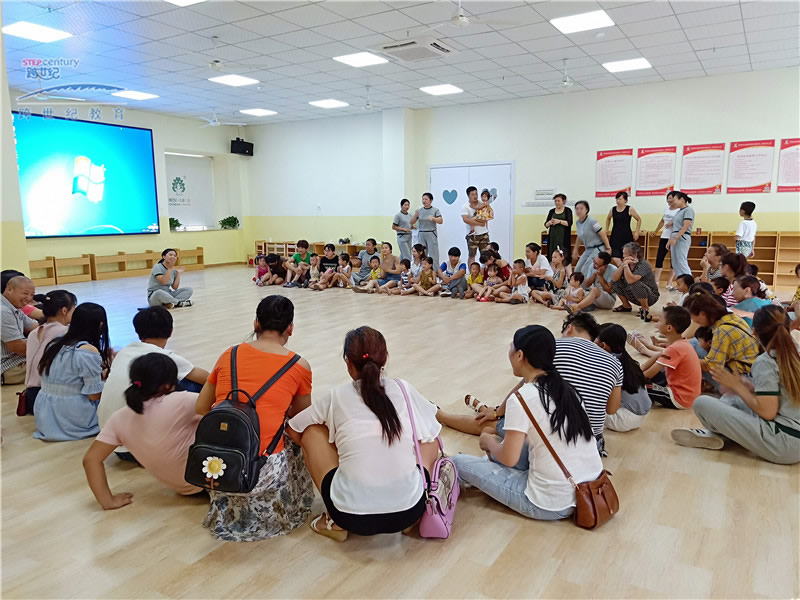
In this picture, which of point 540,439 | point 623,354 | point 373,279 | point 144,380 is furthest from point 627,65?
point 144,380

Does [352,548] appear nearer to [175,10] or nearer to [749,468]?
[749,468]

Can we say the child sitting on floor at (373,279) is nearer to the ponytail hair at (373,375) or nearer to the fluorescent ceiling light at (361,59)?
the fluorescent ceiling light at (361,59)

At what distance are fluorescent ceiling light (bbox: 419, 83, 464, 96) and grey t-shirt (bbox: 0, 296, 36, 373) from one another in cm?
762

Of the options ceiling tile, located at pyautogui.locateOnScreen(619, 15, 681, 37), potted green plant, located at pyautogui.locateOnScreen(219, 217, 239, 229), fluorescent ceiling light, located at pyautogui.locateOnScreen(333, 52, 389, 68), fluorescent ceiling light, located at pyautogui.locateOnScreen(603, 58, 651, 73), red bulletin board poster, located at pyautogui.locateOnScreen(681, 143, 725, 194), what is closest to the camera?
ceiling tile, located at pyautogui.locateOnScreen(619, 15, 681, 37)

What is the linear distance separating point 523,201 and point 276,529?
380 inches

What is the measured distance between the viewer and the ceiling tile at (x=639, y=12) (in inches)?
236

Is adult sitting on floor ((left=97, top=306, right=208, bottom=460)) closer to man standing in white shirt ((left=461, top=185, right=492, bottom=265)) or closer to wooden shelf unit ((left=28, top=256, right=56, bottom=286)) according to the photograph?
man standing in white shirt ((left=461, top=185, right=492, bottom=265))

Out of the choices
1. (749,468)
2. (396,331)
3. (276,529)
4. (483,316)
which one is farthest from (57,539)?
(483,316)

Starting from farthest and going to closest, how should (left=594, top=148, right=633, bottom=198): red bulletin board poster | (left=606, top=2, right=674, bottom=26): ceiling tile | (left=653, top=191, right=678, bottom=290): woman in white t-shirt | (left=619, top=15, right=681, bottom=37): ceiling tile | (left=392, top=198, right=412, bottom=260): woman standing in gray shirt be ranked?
1. (left=392, top=198, right=412, bottom=260): woman standing in gray shirt
2. (left=594, top=148, right=633, bottom=198): red bulletin board poster
3. (left=653, top=191, right=678, bottom=290): woman in white t-shirt
4. (left=619, top=15, right=681, bottom=37): ceiling tile
5. (left=606, top=2, right=674, bottom=26): ceiling tile

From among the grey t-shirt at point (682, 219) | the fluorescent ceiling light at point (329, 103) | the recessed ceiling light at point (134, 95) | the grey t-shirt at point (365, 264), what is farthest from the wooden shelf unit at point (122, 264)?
the grey t-shirt at point (682, 219)

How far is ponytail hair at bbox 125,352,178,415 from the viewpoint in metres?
2.29

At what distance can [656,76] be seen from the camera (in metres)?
9.02

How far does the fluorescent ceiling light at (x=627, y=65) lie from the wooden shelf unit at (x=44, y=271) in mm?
10319

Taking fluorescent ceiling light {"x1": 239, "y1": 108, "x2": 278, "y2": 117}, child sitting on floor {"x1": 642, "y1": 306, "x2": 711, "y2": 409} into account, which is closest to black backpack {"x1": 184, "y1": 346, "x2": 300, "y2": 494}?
child sitting on floor {"x1": 642, "y1": 306, "x2": 711, "y2": 409}
